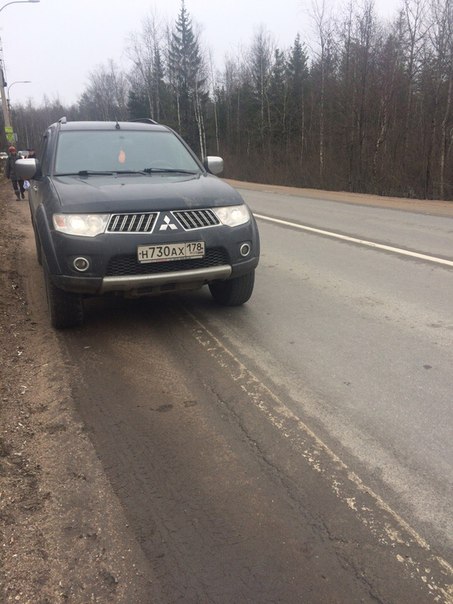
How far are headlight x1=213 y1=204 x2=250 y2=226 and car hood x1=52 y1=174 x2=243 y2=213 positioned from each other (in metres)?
0.06

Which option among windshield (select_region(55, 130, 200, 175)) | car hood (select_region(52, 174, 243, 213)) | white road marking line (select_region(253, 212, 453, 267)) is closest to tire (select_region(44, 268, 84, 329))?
car hood (select_region(52, 174, 243, 213))

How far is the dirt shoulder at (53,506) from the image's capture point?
2047mm

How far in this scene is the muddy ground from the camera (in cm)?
204

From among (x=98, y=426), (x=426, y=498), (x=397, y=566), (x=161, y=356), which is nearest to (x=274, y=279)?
(x=161, y=356)

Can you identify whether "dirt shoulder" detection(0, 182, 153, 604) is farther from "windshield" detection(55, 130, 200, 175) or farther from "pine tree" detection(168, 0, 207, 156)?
"pine tree" detection(168, 0, 207, 156)

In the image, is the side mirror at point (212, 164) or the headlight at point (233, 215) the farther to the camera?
the side mirror at point (212, 164)

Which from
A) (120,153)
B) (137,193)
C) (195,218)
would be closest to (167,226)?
(195,218)

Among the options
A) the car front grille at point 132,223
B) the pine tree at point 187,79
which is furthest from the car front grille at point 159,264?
the pine tree at point 187,79

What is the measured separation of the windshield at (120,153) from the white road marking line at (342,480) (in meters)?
2.53

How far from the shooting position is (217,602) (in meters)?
1.96

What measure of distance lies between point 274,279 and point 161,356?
2.71m

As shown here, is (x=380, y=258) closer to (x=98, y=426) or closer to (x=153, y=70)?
(x=98, y=426)

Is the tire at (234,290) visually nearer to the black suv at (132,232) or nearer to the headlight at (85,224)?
the black suv at (132,232)

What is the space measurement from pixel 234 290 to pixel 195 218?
1059mm
